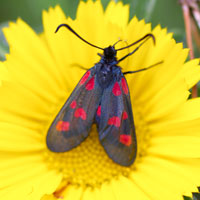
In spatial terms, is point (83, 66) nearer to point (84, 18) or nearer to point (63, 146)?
point (84, 18)

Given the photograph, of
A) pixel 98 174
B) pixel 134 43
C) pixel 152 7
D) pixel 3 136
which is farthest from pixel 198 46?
pixel 3 136

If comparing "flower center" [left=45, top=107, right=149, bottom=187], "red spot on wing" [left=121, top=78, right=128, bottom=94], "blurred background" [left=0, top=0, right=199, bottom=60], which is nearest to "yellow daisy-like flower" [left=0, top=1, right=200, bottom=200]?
"flower center" [left=45, top=107, right=149, bottom=187]

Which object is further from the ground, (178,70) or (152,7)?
(152,7)

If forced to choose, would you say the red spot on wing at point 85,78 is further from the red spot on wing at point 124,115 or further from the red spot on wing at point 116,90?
the red spot on wing at point 124,115

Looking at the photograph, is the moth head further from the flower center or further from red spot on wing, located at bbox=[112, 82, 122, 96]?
the flower center

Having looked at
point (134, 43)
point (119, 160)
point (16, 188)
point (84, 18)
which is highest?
point (84, 18)

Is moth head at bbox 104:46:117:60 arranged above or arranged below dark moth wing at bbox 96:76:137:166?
above
